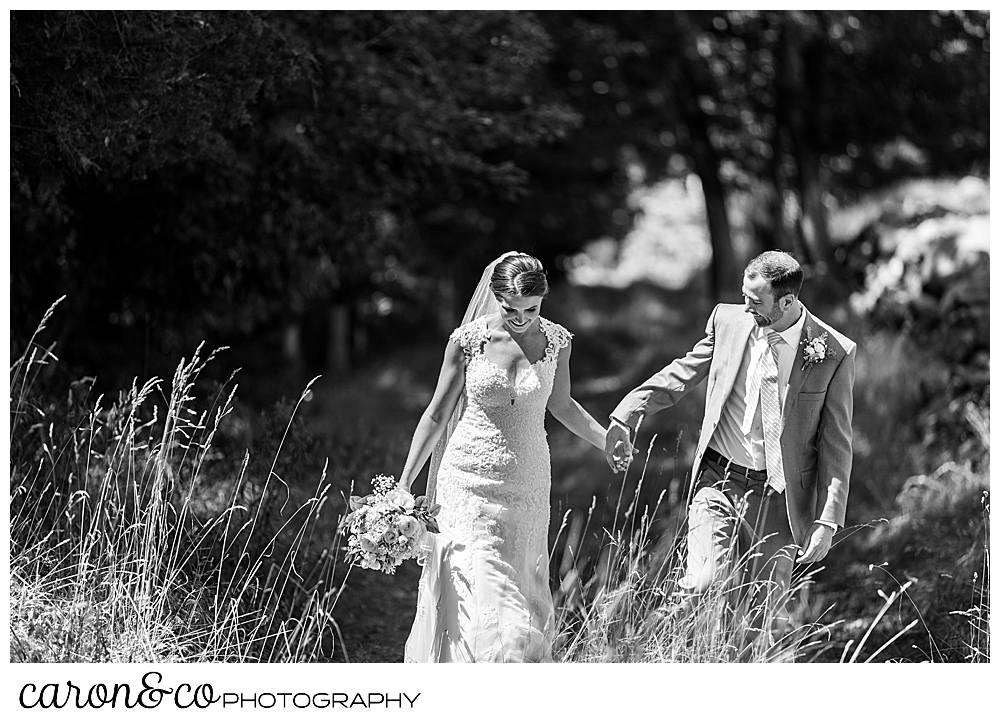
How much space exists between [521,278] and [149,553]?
2.12 metres

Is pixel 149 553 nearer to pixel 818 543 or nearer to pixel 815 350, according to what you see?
pixel 818 543

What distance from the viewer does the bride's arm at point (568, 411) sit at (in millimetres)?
4465

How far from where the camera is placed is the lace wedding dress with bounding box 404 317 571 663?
13.9ft

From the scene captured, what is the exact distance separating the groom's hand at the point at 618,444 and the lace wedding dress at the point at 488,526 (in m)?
0.33

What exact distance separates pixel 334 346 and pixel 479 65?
8.82m

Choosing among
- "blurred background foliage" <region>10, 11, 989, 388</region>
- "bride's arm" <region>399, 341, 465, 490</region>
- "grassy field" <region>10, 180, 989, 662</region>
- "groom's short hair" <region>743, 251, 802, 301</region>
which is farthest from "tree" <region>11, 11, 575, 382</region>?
"groom's short hair" <region>743, 251, 802, 301</region>

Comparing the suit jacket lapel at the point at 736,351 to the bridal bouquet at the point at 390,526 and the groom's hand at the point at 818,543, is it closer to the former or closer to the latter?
the groom's hand at the point at 818,543

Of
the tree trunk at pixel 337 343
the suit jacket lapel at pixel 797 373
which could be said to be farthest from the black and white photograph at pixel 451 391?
the tree trunk at pixel 337 343

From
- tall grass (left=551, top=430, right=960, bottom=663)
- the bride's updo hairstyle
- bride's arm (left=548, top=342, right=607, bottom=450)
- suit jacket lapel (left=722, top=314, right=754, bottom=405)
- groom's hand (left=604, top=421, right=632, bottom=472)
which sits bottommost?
tall grass (left=551, top=430, right=960, bottom=663)

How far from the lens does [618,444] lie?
14.7 feet

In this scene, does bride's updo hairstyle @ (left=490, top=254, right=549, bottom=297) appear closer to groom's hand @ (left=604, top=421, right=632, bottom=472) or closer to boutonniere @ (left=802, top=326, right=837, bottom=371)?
groom's hand @ (left=604, top=421, right=632, bottom=472)

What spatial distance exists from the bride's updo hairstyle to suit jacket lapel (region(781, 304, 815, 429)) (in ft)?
3.61

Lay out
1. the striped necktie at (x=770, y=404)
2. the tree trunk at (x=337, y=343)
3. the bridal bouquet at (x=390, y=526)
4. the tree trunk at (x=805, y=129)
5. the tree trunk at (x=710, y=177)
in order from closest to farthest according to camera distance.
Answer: the bridal bouquet at (x=390, y=526)
the striped necktie at (x=770, y=404)
the tree trunk at (x=805, y=129)
the tree trunk at (x=710, y=177)
the tree trunk at (x=337, y=343)
